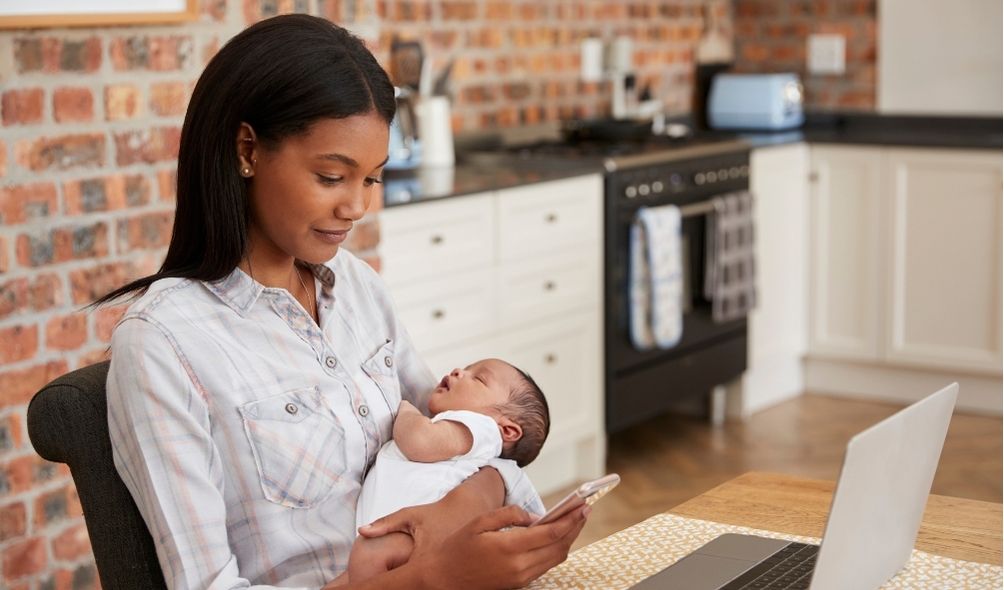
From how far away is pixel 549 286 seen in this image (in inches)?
156

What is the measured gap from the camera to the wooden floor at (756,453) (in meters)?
4.03

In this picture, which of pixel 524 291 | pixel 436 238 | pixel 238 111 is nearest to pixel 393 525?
pixel 238 111

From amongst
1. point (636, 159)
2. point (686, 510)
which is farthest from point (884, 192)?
point (686, 510)

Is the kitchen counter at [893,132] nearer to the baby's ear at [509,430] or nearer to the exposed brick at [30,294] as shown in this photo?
the exposed brick at [30,294]

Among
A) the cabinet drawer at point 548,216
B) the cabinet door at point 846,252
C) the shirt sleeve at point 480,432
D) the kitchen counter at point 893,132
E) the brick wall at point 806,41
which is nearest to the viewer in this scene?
the shirt sleeve at point 480,432

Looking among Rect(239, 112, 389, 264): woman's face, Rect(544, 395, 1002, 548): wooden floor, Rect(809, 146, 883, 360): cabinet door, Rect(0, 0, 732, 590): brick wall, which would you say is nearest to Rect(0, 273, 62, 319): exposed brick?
Rect(0, 0, 732, 590): brick wall

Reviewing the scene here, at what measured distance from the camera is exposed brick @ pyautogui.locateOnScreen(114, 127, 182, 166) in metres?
2.67

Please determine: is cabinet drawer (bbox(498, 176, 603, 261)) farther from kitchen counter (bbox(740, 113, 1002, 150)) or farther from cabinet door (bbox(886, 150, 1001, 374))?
cabinet door (bbox(886, 150, 1001, 374))

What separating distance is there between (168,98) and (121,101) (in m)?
0.12

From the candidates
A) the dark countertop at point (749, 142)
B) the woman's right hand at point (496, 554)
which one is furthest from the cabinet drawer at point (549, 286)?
the woman's right hand at point (496, 554)

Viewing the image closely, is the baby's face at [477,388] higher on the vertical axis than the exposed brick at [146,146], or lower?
lower

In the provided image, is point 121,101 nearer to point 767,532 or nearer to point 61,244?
point 61,244

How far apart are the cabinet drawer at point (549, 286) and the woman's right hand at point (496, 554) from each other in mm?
2492

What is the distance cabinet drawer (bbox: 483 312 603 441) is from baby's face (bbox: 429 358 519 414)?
2.04 m
